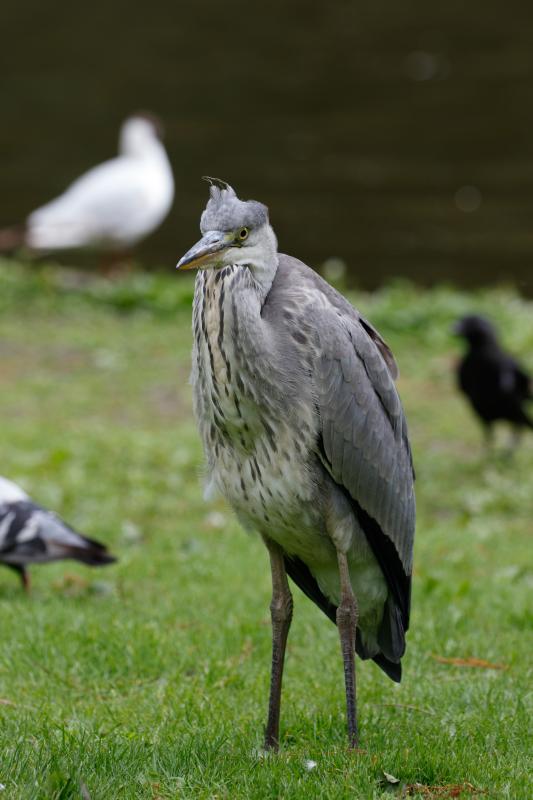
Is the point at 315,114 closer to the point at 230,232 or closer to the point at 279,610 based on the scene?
the point at 279,610

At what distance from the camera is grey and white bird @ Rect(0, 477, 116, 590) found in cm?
669

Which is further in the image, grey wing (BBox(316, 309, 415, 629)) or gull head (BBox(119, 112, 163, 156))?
gull head (BBox(119, 112, 163, 156))

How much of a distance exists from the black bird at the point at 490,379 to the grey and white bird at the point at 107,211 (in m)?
4.91

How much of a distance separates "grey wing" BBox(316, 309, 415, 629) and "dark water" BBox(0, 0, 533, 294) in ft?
33.8

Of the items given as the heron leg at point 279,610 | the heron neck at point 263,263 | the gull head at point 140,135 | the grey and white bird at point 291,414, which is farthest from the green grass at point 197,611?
the gull head at point 140,135

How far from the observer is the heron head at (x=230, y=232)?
4.07m

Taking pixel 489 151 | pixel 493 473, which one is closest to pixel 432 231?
pixel 489 151

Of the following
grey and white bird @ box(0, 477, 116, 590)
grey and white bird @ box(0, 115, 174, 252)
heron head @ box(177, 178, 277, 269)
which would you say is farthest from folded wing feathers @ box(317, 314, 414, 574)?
grey and white bird @ box(0, 115, 174, 252)

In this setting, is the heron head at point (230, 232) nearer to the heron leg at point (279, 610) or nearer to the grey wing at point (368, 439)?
the grey wing at point (368, 439)

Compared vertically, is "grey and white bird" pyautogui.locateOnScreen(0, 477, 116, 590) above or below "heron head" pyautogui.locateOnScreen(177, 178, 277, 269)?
below

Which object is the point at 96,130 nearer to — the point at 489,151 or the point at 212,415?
the point at 489,151

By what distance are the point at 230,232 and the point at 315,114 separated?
1677 centimetres

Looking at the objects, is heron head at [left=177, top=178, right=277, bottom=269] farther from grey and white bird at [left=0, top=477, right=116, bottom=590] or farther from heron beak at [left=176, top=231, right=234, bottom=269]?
grey and white bird at [left=0, top=477, right=116, bottom=590]

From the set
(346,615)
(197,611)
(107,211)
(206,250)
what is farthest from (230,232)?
(107,211)
